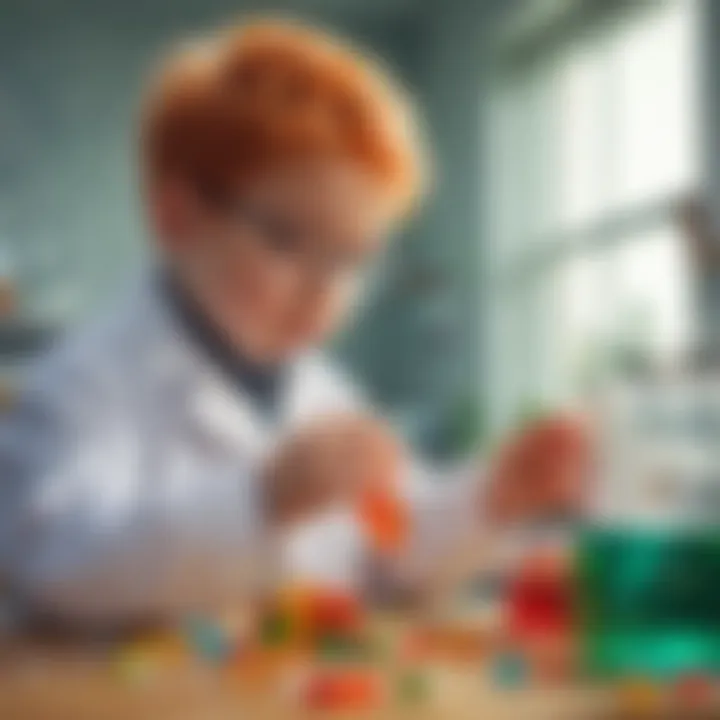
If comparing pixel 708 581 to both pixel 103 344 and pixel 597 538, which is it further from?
pixel 103 344

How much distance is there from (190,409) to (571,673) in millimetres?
174

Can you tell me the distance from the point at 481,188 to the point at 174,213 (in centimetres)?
13

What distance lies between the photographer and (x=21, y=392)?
52cm

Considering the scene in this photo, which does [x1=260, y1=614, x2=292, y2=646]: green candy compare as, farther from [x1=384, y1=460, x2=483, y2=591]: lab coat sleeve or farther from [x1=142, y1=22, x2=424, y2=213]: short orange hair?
[x1=142, y1=22, x2=424, y2=213]: short orange hair

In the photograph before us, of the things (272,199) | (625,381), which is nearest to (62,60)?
(272,199)

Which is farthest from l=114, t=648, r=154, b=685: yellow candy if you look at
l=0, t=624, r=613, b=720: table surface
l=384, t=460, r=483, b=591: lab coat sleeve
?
l=384, t=460, r=483, b=591: lab coat sleeve

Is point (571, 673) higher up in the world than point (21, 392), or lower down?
lower down

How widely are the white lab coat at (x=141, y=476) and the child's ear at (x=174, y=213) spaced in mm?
22

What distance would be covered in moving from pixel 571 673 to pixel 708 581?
69 millimetres

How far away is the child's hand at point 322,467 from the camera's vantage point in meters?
0.52

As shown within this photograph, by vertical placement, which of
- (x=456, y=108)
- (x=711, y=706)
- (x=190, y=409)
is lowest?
(x=711, y=706)

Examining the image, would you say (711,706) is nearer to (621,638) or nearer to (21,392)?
(621,638)

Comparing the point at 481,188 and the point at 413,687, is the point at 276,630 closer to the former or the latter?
the point at 413,687

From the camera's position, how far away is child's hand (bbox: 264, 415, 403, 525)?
52 centimetres
